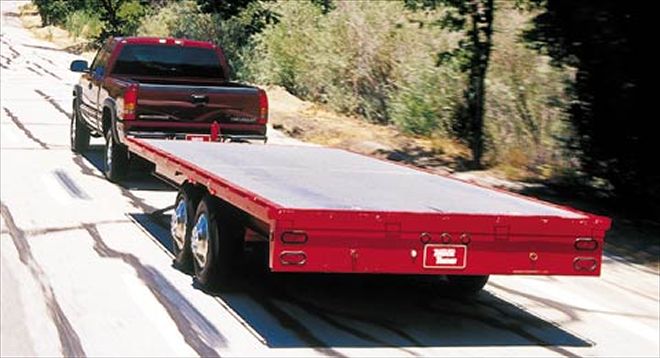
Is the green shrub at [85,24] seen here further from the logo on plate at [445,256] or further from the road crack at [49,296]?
the logo on plate at [445,256]

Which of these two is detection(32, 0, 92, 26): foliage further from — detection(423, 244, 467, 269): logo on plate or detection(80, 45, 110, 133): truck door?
detection(423, 244, 467, 269): logo on plate

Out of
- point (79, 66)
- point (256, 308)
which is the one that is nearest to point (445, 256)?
point (256, 308)

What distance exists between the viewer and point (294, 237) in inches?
264

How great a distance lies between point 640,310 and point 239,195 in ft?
13.0

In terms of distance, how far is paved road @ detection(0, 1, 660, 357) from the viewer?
6.95 metres

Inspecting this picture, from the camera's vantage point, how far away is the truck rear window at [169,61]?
15.1 metres

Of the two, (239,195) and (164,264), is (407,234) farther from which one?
(164,264)

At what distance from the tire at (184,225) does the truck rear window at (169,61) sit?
6.51 m

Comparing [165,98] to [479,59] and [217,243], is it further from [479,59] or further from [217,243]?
[217,243]

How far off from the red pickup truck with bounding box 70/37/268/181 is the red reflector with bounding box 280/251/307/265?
6.61 m

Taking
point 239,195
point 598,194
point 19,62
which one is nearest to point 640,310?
point 239,195

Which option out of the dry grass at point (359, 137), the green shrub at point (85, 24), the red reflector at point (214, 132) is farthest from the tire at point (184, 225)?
the green shrub at point (85, 24)

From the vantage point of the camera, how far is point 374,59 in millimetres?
22969

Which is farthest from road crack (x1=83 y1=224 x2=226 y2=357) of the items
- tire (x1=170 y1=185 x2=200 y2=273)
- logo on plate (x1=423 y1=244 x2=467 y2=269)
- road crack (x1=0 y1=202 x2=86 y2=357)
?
logo on plate (x1=423 y1=244 x2=467 y2=269)
